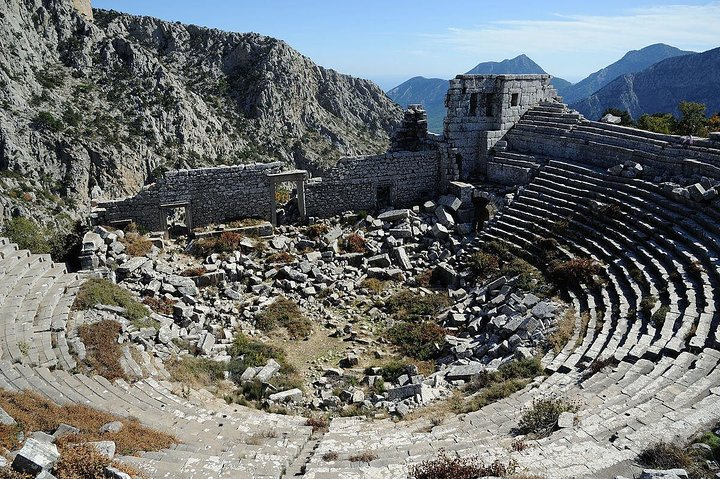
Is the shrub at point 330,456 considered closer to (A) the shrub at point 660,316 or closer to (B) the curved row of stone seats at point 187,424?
(B) the curved row of stone seats at point 187,424

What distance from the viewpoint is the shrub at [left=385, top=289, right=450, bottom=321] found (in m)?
16.5

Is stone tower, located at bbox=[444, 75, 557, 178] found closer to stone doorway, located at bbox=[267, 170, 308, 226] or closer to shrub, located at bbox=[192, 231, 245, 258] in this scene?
stone doorway, located at bbox=[267, 170, 308, 226]

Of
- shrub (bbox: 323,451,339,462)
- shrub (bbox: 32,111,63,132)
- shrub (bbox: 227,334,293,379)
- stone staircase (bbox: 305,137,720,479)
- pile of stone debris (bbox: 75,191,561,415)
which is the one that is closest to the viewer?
stone staircase (bbox: 305,137,720,479)

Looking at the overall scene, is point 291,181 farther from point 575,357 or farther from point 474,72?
point 474,72

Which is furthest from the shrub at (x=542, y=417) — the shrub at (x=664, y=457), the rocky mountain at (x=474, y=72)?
the rocky mountain at (x=474, y=72)

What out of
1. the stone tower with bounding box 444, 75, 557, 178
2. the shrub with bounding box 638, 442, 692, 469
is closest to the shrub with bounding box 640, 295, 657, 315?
the shrub with bounding box 638, 442, 692, 469

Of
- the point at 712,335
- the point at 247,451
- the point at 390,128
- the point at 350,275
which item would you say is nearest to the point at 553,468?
the point at 247,451

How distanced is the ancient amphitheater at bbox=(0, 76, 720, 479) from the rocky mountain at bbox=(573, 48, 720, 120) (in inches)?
3623

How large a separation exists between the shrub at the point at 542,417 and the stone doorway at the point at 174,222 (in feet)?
49.5

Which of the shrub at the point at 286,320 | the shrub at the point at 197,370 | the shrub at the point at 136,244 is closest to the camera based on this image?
the shrub at the point at 197,370

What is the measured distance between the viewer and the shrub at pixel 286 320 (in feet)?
51.6

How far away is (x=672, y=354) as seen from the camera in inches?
418

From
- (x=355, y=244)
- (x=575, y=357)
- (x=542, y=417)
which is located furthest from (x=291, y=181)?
(x=542, y=417)

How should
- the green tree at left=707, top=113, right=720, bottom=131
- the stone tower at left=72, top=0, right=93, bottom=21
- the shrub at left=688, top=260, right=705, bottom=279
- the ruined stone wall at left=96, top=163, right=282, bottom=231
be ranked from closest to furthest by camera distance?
the shrub at left=688, top=260, right=705, bottom=279
the ruined stone wall at left=96, top=163, right=282, bottom=231
the green tree at left=707, top=113, right=720, bottom=131
the stone tower at left=72, top=0, right=93, bottom=21
